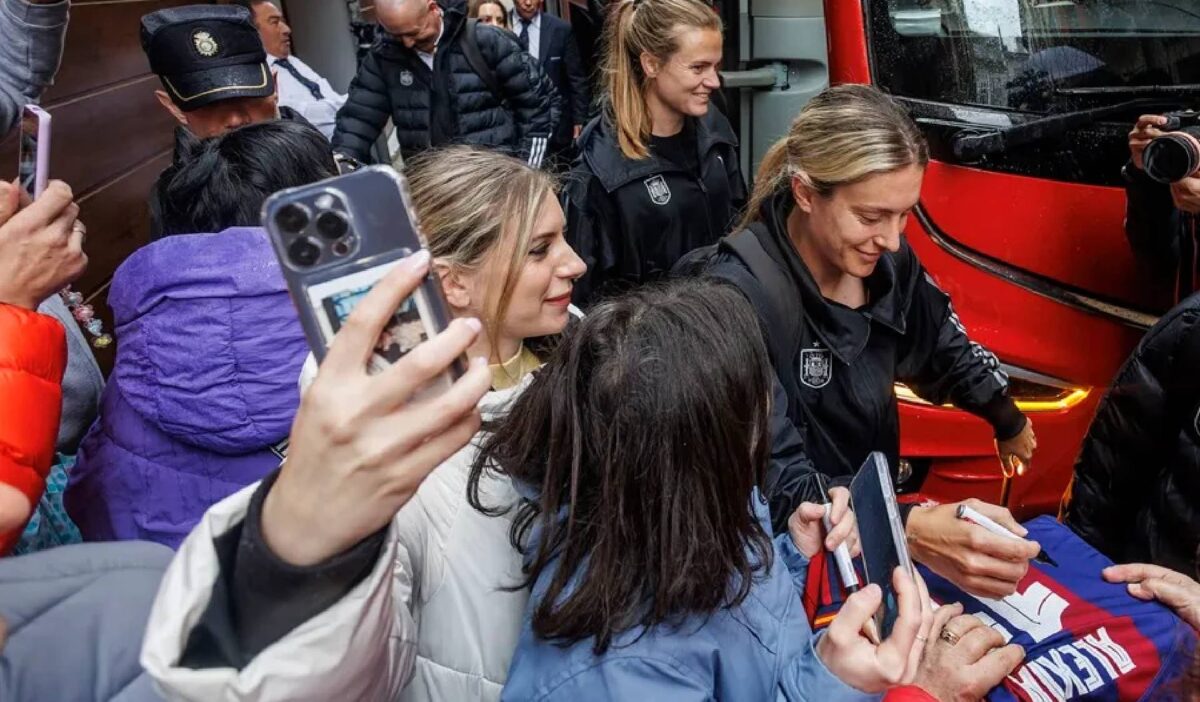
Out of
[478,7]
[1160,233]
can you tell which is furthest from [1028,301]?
[478,7]

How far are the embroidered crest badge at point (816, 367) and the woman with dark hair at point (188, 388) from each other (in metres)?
1.06

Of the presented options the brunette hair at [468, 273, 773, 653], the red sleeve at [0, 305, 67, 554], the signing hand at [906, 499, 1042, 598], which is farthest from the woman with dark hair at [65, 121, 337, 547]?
the signing hand at [906, 499, 1042, 598]

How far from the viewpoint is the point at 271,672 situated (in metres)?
0.70

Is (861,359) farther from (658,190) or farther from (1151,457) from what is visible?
(658,190)

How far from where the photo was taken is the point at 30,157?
1.47 m

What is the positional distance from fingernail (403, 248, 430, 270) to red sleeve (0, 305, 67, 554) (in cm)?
76

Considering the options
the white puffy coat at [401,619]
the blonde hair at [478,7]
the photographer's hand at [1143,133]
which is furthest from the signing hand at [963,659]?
the blonde hair at [478,7]

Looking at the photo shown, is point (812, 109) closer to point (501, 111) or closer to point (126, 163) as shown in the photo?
point (501, 111)

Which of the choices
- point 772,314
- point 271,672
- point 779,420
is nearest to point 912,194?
point 772,314

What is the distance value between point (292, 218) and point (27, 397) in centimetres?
72

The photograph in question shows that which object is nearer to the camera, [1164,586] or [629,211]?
[1164,586]

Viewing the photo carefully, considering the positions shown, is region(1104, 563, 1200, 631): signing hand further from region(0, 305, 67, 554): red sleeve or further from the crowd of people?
region(0, 305, 67, 554): red sleeve

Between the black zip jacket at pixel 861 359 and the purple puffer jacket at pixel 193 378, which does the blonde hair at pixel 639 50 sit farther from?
the purple puffer jacket at pixel 193 378

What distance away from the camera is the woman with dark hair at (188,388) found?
136cm
